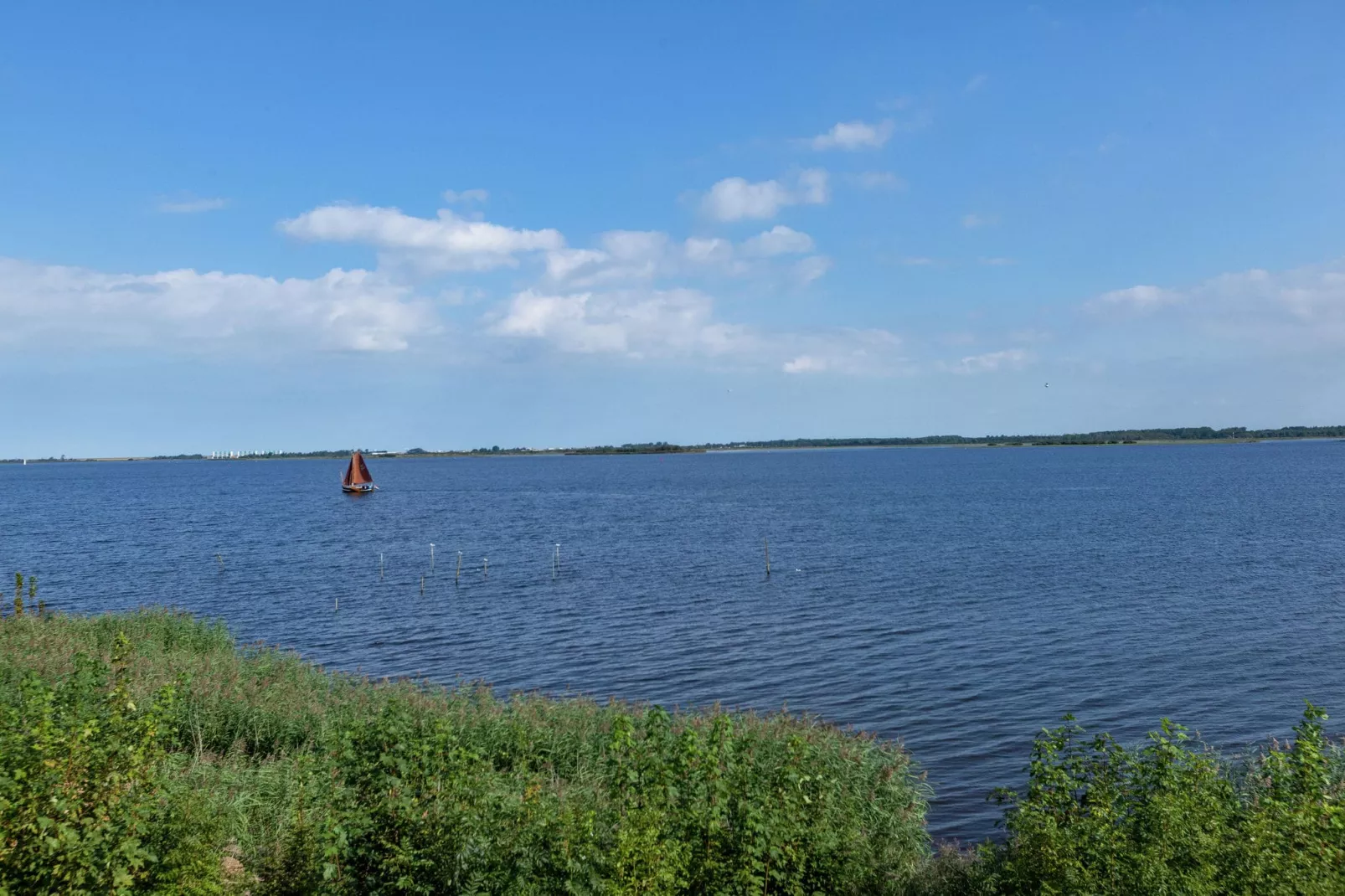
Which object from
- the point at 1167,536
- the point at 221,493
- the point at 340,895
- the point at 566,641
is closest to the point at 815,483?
the point at 1167,536

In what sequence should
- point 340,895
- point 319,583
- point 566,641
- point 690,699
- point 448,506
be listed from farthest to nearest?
point 448,506
point 319,583
point 566,641
point 690,699
point 340,895

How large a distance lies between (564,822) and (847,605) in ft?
124

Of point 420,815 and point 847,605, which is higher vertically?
point 420,815

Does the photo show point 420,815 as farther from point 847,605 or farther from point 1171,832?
point 847,605

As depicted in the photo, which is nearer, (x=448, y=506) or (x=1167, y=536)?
(x=1167, y=536)

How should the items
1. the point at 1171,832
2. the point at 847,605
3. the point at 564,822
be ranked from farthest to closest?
the point at 847,605 → the point at 564,822 → the point at 1171,832

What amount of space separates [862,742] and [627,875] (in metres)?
12.7

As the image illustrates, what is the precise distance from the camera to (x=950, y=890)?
41.0ft

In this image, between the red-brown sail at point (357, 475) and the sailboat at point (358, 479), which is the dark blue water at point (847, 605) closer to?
the sailboat at point (358, 479)

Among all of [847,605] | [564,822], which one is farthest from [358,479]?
[564,822]

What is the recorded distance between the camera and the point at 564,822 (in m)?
11.5

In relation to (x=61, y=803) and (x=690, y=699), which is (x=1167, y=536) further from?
(x=61, y=803)

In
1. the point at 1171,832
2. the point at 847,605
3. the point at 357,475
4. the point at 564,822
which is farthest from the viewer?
the point at 357,475

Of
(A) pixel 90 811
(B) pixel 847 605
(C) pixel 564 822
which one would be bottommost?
(B) pixel 847 605
